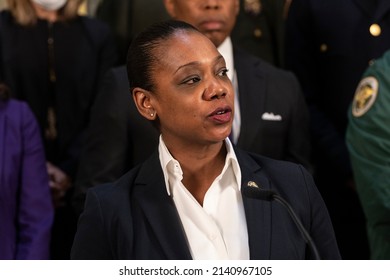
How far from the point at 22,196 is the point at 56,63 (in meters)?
0.53

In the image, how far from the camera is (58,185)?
2117mm

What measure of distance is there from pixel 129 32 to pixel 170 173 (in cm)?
105

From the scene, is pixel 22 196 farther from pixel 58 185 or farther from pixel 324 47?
pixel 324 47

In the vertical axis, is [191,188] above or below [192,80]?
below

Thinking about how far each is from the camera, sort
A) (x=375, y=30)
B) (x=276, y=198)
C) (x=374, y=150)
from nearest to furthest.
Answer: (x=276, y=198)
(x=374, y=150)
(x=375, y=30)

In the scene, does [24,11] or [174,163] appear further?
[24,11]

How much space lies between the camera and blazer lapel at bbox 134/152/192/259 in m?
1.25

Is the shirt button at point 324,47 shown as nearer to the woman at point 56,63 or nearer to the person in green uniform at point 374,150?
the person in green uniform at point 374,150

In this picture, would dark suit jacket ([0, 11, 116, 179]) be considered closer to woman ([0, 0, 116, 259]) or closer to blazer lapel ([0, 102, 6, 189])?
woman ([0, 0, 116, 259])

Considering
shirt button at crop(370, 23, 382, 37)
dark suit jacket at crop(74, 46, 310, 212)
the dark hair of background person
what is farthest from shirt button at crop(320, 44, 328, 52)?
the dark hair of background person

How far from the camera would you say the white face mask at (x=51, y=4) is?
7.33 ft

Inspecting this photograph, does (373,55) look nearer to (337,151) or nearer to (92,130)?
(337,151)

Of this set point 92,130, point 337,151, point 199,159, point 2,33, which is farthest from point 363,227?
point 2,33

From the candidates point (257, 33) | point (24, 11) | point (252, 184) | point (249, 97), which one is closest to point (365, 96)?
point (249, 97)
